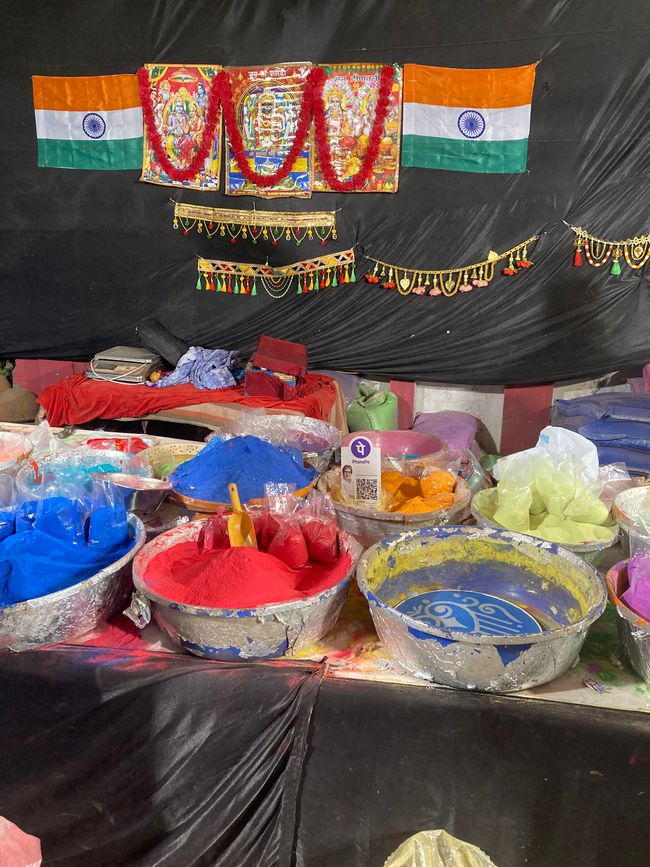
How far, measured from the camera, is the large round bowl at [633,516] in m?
1.21

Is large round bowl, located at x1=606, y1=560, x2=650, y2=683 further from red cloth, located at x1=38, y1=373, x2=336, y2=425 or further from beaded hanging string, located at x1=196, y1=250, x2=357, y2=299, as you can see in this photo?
beaded hanging string, located at x1=196, y1=250, x2=357, y2=299

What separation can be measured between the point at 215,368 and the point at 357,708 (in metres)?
2.64

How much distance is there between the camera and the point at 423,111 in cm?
331

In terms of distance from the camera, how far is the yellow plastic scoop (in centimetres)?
126

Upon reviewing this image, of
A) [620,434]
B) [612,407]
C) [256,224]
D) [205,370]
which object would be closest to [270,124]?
[256,224]

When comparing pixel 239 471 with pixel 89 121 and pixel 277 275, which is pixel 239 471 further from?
pixel 89 121

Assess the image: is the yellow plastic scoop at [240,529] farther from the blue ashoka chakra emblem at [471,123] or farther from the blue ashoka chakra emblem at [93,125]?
the blue ashoka chakra emblem at [93,125]

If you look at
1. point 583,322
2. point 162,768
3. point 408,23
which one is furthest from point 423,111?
point 162,768

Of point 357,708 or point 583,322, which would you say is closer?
point 357,708

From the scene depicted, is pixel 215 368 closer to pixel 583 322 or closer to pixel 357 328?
pixel 357 328

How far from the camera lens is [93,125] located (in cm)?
381

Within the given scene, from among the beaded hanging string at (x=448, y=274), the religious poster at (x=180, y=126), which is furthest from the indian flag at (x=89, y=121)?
the beaded hanging string at (x=448, y=274)

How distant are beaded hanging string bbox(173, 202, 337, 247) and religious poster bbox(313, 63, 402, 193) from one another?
0.27m

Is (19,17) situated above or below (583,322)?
above
